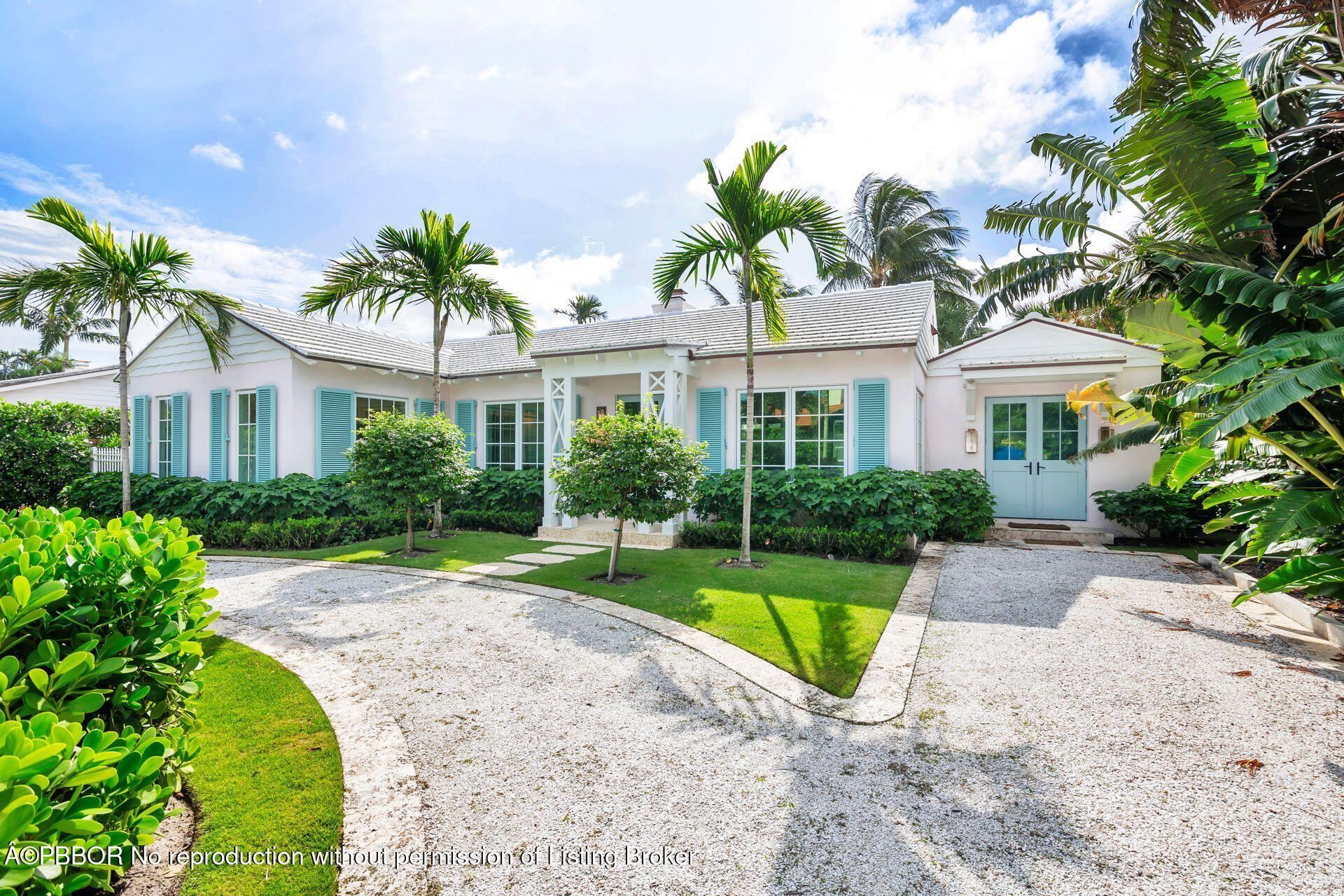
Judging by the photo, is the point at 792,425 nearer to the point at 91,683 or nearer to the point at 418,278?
the point at 418,278

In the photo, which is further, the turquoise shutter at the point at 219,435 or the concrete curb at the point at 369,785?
the turquoise shutter at the point at 219,435

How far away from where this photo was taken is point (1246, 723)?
3744 millimetres

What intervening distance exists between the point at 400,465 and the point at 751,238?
6.56 meters

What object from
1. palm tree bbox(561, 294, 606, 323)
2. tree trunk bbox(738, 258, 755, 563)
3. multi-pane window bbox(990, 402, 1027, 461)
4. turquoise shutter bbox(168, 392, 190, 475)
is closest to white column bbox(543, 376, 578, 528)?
tree trunk bbox(738, 258, 755, 563)

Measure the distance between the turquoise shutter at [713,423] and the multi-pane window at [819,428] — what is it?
1.41m

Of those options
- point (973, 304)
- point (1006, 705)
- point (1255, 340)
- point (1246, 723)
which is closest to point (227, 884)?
point (1006, 705)

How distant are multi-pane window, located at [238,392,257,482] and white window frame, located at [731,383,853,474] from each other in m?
10.5

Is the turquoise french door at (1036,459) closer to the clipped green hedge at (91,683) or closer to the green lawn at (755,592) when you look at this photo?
the green lawn at (755,592)

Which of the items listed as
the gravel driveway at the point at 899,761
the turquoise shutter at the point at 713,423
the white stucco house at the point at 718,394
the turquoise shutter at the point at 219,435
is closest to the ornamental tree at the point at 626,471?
the gravel driveway at the point at 899,761

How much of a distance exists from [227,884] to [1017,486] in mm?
13660

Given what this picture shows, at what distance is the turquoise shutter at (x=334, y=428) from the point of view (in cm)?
1224

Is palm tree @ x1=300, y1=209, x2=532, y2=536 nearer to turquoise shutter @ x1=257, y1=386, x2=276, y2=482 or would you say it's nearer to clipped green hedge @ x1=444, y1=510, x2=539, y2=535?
clipped green hedge @ x1=444, y1=510, x2=539, y2=535

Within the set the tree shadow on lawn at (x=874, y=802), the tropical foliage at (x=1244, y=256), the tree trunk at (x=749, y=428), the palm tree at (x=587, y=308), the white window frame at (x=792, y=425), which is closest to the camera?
the tree shadow on lawn at (x=874, y=802)

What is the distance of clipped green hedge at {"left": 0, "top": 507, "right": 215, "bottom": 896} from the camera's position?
4.47ft
